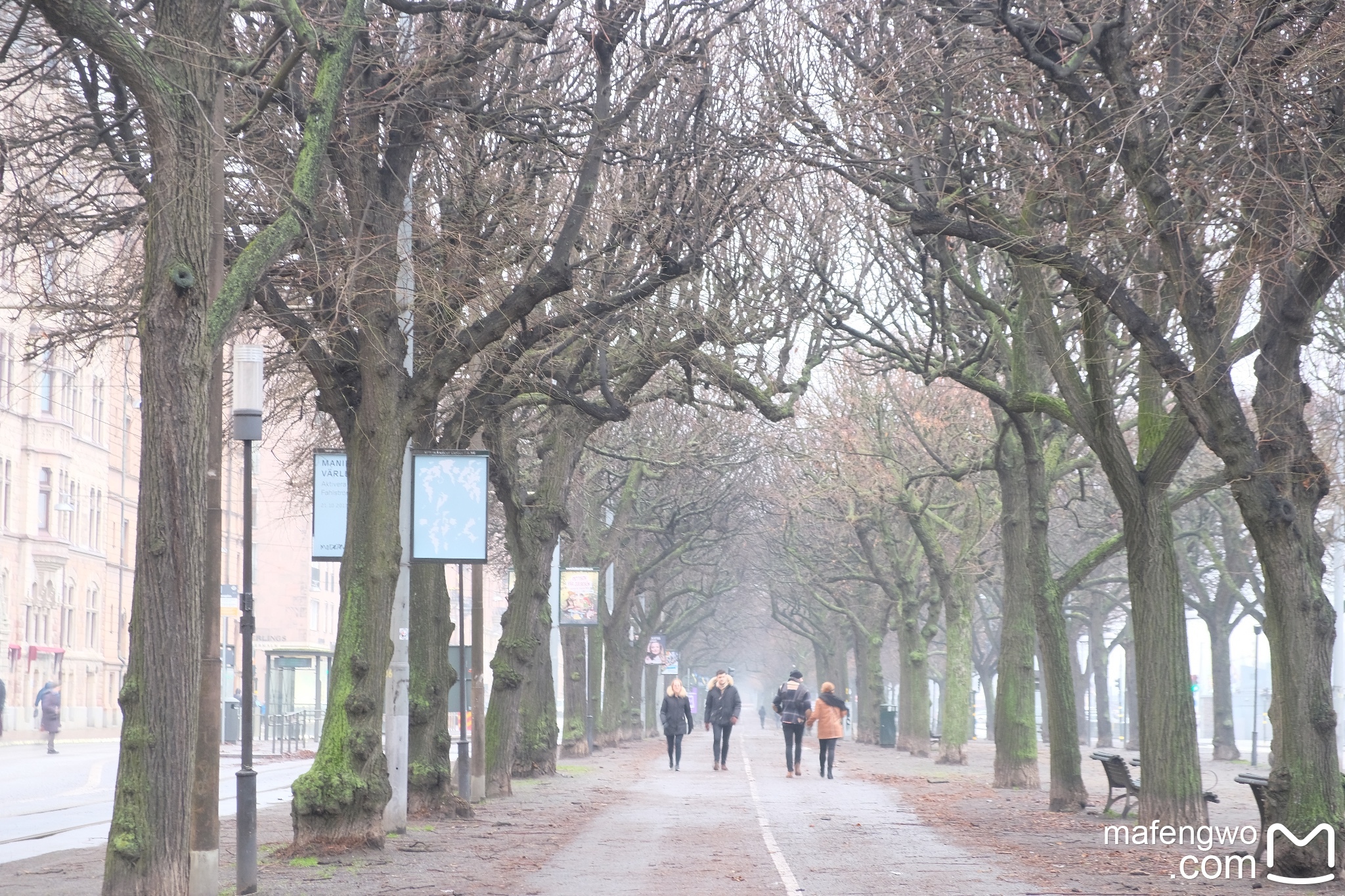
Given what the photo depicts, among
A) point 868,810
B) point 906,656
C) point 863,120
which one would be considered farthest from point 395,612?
point 906,656

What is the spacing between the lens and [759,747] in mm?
52031

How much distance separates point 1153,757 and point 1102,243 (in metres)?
5.46

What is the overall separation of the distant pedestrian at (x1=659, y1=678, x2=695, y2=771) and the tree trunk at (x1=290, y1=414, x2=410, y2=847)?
2016cm

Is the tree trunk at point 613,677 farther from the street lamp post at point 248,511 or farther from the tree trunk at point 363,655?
the street lamp post at point 248,511

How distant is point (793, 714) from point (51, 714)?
71.9 ft

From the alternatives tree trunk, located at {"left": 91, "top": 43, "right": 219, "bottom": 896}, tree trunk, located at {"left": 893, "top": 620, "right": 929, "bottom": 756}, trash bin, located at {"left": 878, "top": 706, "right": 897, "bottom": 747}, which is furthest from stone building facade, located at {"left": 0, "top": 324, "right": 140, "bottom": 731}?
tree trunk, located at {"left": 91, "top": 43, "right": 219, "bottom": 896}

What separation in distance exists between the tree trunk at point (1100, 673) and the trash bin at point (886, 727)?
6921mm

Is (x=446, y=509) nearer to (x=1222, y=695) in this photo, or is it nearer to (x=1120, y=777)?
(x=1120, y=777)

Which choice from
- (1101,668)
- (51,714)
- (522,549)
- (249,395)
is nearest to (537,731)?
(522,549)

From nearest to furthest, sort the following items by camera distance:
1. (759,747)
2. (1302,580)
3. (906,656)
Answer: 1. (1302,580)
2. (906,656)
3. (759,747)

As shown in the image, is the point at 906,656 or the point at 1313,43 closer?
the point at 1313,43

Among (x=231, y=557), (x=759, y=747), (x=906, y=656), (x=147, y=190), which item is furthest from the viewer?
(x=231, y=557)

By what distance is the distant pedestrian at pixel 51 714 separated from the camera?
4138 centimetres

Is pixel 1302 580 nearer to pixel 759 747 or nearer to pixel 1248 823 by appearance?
pixel 1248 823
